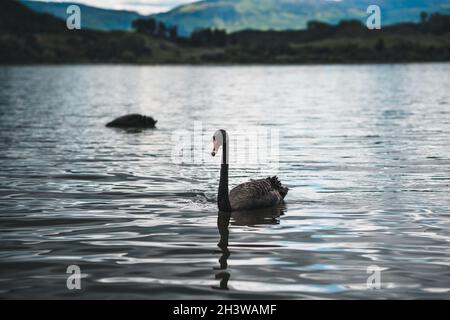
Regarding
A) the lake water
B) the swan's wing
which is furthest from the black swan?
the lake water

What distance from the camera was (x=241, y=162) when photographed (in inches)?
966

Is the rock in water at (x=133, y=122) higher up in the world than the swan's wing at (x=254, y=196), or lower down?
higher up

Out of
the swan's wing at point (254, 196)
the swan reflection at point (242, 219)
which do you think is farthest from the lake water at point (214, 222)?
the swan's wing at point (254, 196)

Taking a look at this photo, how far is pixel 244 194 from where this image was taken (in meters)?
15.8

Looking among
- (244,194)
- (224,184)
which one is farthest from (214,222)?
(244,194)

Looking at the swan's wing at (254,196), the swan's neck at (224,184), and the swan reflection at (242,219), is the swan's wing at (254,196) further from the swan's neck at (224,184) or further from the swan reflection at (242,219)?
the swan's neck at (224,184)

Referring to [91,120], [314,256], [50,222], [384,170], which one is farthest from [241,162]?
[91,120]

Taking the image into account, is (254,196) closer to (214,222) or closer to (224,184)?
(224,184)

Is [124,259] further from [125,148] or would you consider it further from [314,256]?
[125,148]

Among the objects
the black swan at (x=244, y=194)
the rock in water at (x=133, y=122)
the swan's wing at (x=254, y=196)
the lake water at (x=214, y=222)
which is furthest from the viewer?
the rock in water at (x=133, y=122)

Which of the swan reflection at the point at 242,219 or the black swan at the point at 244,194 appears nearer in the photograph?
the swan reflection at the point at 242,219

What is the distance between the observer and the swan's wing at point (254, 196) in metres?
15.6

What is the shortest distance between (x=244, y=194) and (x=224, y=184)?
984 millimetres

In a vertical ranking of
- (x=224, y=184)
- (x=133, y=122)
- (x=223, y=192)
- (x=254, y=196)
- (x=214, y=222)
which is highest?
(x=133, y=122)
